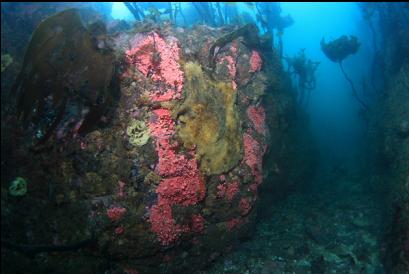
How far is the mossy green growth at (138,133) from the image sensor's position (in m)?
4.52

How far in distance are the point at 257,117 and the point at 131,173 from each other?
116 inches

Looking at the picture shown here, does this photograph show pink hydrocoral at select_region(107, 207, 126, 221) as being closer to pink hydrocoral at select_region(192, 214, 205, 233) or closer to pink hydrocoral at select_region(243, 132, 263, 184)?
pink hydrocoral at select_region(192, 214, 205, 233)

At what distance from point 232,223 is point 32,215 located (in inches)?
121

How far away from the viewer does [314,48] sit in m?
39.7

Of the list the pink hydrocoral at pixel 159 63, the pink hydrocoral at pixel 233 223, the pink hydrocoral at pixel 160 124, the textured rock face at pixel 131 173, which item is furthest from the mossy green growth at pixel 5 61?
the pink hydrocoral at pixel 233 223

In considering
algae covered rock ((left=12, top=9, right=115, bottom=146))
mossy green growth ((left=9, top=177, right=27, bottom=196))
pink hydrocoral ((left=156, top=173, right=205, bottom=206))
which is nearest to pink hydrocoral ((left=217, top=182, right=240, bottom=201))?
pink hydrocoral ((left=156, top=173, right=205, bottom=206))

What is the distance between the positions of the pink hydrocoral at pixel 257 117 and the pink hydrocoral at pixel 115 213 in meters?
2.98

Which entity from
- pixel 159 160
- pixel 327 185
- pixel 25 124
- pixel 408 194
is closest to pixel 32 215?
pixel 25 124

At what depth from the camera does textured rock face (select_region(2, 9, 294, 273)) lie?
438 centimetres

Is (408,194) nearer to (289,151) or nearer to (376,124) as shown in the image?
(289,151)

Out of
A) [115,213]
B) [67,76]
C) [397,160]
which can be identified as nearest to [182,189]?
[115,213]

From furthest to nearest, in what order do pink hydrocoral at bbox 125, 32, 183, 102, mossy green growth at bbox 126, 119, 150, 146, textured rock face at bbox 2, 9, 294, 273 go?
pink hydrocoral at bbox 125, 32, 183, 102
mossy green growth at bbox 126, 119, 150, 146
textured rock face at bbox 2, 9, 294, 273

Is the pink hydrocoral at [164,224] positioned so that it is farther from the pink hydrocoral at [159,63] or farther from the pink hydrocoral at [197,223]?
the pink hydrocoral at [159,63]

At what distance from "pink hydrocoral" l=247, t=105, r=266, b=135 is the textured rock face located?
1169 mm
